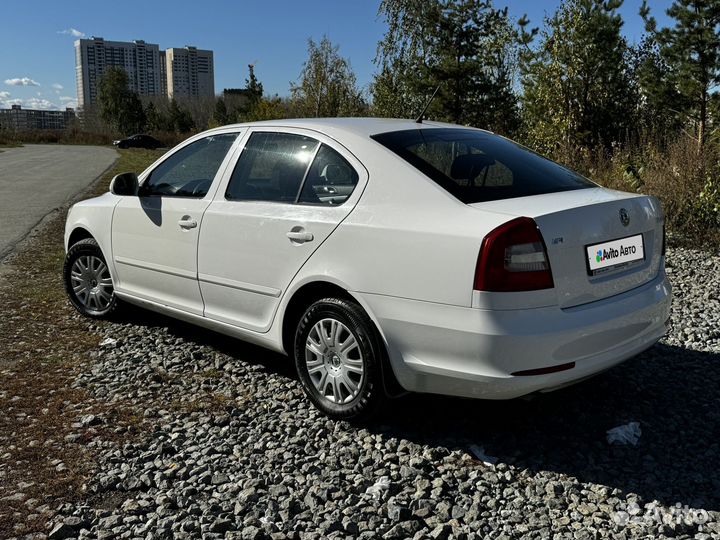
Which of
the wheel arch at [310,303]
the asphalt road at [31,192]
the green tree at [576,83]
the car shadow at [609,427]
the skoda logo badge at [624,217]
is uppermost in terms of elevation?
the green tree at [576,83]

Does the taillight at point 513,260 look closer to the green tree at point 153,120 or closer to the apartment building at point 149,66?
the green tree at point 153,120

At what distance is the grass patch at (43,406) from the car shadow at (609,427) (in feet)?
4.54

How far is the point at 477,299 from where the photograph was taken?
3.06 m

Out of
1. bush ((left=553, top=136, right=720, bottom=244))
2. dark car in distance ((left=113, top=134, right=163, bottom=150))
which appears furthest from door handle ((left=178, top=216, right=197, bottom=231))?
dark car in distance ((left=113, top=134, right=163, bottom=150))

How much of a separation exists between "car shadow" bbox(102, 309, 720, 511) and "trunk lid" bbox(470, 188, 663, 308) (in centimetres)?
83

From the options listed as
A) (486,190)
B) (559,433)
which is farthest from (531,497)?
(486,190)

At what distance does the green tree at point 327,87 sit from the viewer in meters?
22.8

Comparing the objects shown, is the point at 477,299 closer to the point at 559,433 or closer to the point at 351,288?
the point at 351,288

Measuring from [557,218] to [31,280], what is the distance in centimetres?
656

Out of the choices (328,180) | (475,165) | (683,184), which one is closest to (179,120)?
(683,184)

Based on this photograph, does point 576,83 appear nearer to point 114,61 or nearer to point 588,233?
point 588,233

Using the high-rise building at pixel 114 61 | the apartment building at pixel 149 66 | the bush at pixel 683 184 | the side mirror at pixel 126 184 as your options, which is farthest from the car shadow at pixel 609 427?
the high-rise building at pixel 114 61

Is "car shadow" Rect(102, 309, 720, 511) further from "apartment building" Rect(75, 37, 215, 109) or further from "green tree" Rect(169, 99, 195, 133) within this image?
"apartment building" Rect(75, 37, 215, 109)

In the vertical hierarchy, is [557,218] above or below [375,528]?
above
